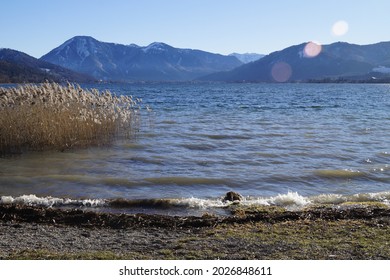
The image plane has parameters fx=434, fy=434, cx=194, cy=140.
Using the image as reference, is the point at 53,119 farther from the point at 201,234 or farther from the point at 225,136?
the point at 201,234

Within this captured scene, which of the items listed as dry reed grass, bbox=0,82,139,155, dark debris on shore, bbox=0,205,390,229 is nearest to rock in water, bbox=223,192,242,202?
dark debris on shore, bbox=0,205,390,229

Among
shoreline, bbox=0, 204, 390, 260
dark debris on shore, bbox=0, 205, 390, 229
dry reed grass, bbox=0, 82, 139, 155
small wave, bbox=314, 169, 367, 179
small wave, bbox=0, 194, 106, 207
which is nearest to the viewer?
shoreline, bbox=0, 204, 390, 260

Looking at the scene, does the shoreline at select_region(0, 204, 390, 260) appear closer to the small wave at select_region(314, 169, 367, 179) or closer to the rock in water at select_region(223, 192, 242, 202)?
the rock in water at select_region(223, 192, 242, 202)

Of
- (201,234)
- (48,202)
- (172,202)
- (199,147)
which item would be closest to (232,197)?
(172,202)

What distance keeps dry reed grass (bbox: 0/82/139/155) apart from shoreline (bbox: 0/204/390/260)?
8.28m

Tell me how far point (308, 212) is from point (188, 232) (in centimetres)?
309

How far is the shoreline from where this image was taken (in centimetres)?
667

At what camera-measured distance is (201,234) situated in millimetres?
8172

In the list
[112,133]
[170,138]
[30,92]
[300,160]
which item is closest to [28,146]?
[30,92]

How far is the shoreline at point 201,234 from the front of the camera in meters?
6.67

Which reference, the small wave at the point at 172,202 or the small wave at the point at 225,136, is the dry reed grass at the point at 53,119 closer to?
the small wave at the point at 225,136

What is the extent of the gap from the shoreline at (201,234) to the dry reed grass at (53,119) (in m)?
8.28

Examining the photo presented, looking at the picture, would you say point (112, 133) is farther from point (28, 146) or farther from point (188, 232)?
point (188, 232)

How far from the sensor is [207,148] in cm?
2023
